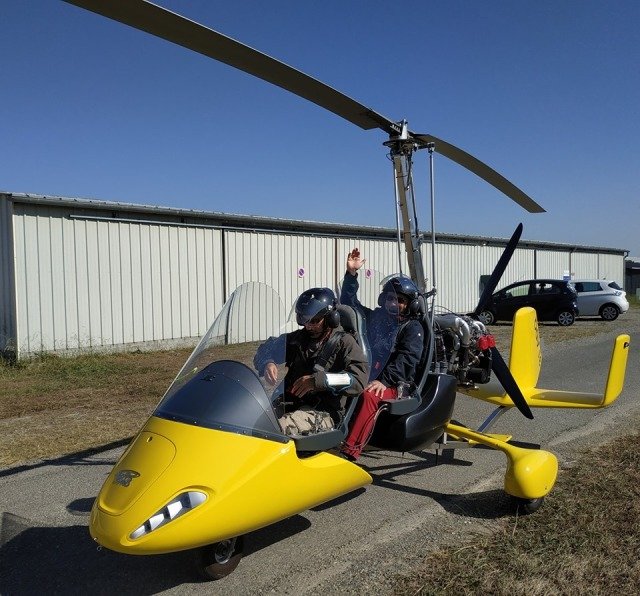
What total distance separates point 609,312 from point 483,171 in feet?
57.2

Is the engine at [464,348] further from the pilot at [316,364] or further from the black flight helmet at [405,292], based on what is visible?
the pilot at [316,364]

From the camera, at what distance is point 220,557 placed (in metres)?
3.18

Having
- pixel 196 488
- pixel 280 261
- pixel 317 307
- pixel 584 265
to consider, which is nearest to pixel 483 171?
pixel 317 307

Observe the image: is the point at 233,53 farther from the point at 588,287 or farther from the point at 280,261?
the point at 588,287

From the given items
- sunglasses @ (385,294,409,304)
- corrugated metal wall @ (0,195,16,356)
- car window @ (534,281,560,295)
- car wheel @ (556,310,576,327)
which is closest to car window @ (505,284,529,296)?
car window @ (534,281,560,295)

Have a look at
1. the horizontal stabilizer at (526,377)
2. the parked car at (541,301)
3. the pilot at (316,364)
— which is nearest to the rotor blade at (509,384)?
the horizontal stabilizer at (526,377)

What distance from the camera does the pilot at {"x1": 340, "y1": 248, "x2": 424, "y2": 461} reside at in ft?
13.6

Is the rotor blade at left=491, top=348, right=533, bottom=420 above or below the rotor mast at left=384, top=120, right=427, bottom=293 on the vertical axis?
below

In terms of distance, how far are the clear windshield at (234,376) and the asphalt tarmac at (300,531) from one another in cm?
83

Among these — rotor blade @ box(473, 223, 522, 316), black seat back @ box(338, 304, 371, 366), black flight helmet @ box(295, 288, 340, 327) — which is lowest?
black seat back @ box(338, 304, 371, 366)

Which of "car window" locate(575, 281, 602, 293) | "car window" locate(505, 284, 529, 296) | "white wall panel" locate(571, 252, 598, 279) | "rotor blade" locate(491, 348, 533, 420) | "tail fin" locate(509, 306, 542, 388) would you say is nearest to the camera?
"rotor blade" locate(491, 348, 533, 420)

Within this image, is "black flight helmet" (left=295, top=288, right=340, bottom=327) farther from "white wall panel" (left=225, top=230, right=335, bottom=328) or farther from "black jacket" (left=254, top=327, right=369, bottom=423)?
"white wall panel" (left=225, top=230, right=335, bottom=328)

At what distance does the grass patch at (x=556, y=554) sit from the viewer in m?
3.08

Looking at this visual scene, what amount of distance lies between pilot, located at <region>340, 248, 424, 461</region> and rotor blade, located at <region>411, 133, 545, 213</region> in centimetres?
118
